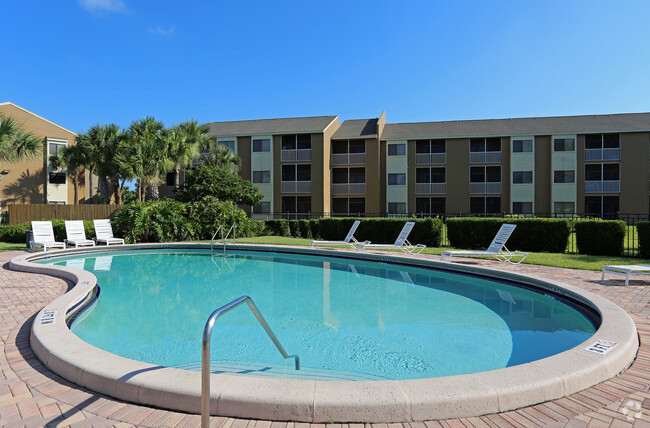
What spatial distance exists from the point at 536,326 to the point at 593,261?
6766 mm

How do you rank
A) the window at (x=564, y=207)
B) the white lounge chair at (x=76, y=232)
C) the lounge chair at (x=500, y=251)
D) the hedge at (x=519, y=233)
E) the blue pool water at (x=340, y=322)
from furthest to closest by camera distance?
1. the window at (x=564, y=207)
2. the white lounge chair at (x=76, y=232)
3. the hedge at (x=519, y=233)
4. the lounge chair at (x=500, y=251)
5. the blue pool water at (x=340, y=322)

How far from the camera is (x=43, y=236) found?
553 inches

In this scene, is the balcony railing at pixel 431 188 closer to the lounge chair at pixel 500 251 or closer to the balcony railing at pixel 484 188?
the balcony railing at pixel 484 188

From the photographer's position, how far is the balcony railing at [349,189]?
105 feet

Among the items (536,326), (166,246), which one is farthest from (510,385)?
(166,246)

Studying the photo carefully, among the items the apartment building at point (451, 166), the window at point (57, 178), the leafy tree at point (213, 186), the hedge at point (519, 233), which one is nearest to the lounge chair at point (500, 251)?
the hedge at point (519, 233)

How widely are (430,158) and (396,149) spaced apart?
10.1 feet

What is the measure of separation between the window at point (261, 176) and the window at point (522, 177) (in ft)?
69.2

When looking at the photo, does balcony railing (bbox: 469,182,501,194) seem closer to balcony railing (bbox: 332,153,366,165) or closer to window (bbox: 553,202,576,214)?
window (bbox: 553,202,576,214)

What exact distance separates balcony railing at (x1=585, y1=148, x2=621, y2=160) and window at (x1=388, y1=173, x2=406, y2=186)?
14.8 m

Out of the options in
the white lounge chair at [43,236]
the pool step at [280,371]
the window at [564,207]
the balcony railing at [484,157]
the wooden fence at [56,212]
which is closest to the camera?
the pool step at [280,371]

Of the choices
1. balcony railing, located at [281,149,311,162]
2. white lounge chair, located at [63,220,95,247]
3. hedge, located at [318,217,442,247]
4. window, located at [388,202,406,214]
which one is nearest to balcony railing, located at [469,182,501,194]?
window, located at [388,202,406,214]

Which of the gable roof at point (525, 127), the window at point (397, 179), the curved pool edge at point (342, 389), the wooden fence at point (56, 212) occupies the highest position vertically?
the gable roof at point (525, 127)

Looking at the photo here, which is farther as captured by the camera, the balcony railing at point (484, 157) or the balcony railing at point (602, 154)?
the balcony railing at point (484, 157)
